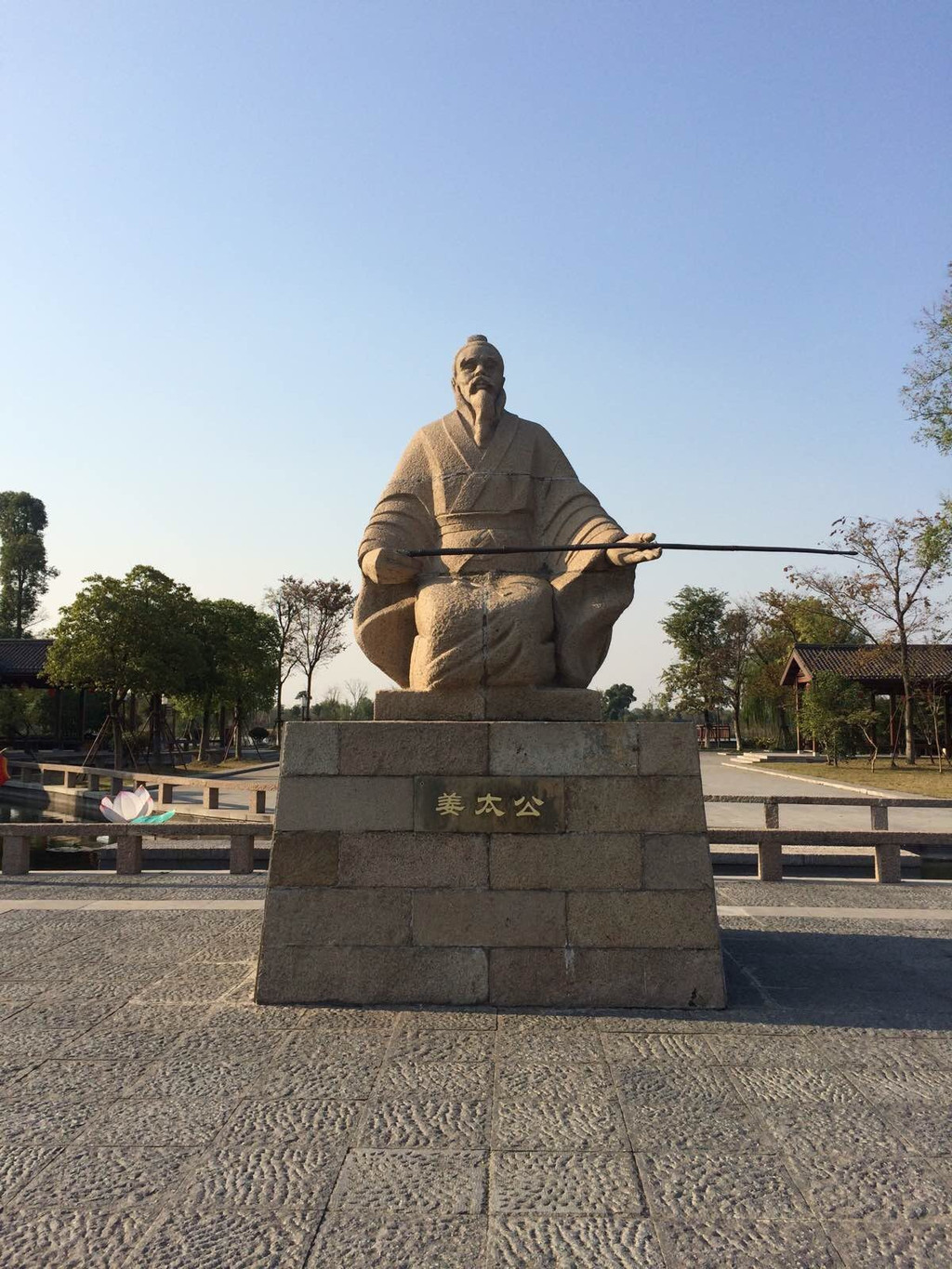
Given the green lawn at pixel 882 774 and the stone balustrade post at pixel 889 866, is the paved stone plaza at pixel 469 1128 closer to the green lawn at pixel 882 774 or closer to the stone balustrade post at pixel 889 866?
the stone balustrade post at pixel 889 866

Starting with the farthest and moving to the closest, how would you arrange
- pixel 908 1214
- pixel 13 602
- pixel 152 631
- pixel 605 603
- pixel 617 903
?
pixel 13 602
pixel 152 631
pixel 605 603
pixel 617 903
pixel 908 1214

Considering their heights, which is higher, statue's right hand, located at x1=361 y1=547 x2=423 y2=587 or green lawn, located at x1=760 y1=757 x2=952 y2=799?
statue's right hand, located at x1=361 y1=547 x2=423 y2=587

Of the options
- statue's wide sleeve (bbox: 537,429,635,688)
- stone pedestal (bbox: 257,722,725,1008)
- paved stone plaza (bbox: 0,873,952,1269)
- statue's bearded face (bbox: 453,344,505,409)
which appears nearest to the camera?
paved stone plaza (bbox: 0,873,952,1269)

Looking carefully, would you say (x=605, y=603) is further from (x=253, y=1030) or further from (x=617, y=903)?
(x=253, y=1030)

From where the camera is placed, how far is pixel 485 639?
4855 mm

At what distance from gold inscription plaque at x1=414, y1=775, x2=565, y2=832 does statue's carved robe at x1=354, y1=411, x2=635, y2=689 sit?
0.57 m

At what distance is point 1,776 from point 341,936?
60.7 ft

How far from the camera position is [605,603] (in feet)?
16.8

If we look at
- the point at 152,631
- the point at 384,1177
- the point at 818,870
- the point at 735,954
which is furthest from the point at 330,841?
the point at 152,631

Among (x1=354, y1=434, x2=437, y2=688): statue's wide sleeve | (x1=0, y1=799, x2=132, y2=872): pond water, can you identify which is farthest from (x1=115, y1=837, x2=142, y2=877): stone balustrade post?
(x1=354, y1=434, x2=437, y2=688): statue's wide sleeve

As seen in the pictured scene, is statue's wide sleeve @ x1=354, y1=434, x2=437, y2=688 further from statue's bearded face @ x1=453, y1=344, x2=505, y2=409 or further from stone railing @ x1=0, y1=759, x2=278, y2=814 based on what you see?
stone railing @ x1=0, y1=759, x2=278, y2=814

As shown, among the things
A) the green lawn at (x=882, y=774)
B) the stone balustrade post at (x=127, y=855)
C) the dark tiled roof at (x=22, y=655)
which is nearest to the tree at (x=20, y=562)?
the dark tiled roof at (x=22, y=655)

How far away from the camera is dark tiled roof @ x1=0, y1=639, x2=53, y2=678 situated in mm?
33906

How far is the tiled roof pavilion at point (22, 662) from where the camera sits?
33906 mm
